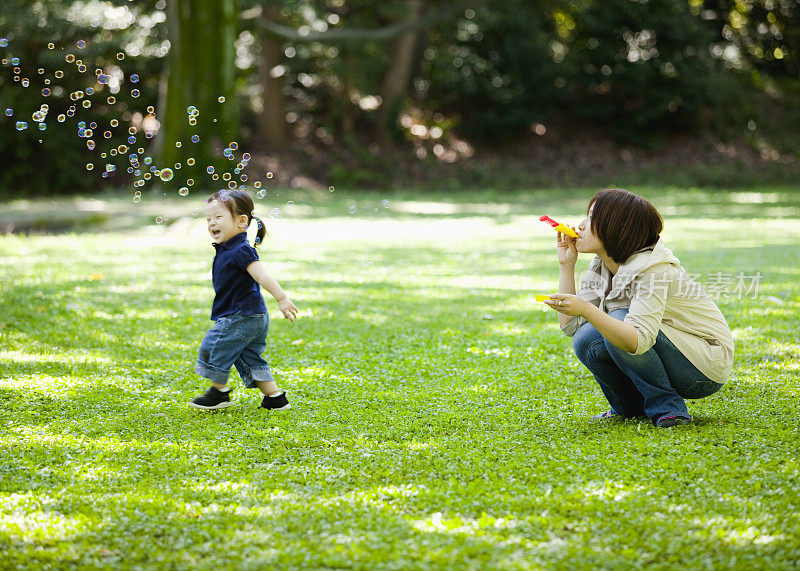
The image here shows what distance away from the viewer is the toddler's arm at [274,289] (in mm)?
4128

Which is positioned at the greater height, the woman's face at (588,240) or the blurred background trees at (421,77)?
the blurred background trees at (421,77)

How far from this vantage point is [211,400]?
4.41m

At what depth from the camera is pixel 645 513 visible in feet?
9.77

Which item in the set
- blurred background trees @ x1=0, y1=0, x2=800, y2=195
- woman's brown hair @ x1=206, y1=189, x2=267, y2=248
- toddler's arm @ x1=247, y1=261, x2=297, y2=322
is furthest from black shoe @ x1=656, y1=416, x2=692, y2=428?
blurred background trees @ x1=0, y1=0, x2=800, y2=195

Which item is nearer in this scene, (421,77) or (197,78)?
(197,78)

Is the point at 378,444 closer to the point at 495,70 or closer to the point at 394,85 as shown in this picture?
the point at 394,85

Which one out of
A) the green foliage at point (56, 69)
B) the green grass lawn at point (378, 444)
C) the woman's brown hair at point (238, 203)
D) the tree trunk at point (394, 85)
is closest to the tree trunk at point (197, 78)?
the green foliage at point (56, 69)

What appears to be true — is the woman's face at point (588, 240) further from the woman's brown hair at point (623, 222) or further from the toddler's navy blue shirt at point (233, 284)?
the toddler's navy blue shirt at point (233, 284)

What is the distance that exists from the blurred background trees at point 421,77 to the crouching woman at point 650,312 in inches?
717

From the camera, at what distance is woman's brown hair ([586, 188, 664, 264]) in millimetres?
3781

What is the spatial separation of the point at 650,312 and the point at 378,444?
138 centimetres

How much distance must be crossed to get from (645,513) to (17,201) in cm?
2017

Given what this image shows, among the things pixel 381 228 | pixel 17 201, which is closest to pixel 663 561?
pixel 381 228

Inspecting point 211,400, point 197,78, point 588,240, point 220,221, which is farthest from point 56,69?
point 588,240
